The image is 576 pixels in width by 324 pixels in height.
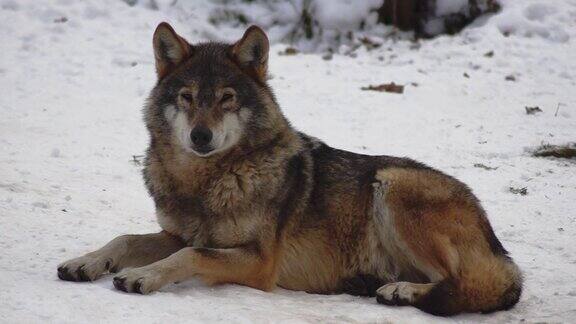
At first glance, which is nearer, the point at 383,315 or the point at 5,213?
the point at 383,315

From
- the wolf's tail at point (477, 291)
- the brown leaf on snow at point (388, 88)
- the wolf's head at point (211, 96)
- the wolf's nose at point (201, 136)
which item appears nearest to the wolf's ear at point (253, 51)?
the wolf's head at point (211, 96)

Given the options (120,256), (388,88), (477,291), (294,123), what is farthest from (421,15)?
(120,256)

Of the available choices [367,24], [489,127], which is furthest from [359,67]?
[489,127]

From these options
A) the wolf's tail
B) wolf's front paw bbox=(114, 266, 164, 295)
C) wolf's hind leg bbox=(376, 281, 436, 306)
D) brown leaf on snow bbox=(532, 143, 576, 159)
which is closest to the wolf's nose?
wolf's front paw bbox=(114, 266, 164, 295)

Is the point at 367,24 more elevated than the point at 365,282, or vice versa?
the point at 367,24

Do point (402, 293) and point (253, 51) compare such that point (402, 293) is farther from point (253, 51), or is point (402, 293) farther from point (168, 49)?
point (168, 49)

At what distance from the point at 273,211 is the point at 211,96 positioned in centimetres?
86

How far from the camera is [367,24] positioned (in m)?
13.5

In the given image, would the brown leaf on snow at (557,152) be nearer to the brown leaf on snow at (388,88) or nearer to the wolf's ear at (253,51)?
the brown leaf on snow at (388,88)

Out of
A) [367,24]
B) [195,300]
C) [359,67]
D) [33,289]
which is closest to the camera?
[33,289]

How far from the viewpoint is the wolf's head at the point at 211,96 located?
4.35m

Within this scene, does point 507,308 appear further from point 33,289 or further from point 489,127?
point 489,127

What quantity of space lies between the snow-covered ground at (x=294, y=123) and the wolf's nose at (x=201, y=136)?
2.92 ft

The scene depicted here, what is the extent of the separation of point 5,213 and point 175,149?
1538 millimetres
